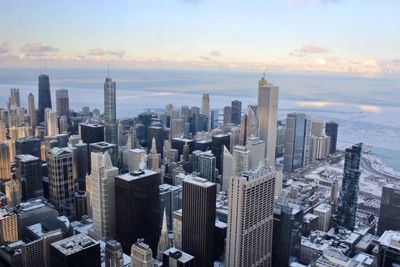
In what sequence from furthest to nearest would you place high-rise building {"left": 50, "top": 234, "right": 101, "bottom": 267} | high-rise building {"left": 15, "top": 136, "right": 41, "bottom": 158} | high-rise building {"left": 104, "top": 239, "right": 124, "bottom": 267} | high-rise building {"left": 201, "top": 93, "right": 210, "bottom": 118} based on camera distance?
high-rise building {"left": 201, "top": 93, "right": 210, "bottom": 118} < high-rise building {"left": 15, "top": 136, "right": 41, "bottom": 158} < high-rise building {"left": 104, "top": 239, "right": 124, "bottom": 267} < high-rise building {"left": 50, "top": 234, "right": 101, "bottom": 267}

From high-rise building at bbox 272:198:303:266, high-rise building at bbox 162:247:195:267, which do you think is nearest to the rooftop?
high-rise building at bbox 162:247:195:267

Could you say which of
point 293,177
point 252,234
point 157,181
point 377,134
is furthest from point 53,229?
point 377,134

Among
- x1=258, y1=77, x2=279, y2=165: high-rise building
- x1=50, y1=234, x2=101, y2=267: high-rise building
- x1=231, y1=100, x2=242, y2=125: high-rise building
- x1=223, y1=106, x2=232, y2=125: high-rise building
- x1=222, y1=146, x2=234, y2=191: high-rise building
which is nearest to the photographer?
x1=50, y1=234, x2=101, y2=267: high-rise building

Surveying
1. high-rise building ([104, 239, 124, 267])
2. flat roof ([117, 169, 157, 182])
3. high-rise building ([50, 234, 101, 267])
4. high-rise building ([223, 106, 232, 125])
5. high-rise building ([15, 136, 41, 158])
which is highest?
high-rise building ([223, 106, 232, 125])

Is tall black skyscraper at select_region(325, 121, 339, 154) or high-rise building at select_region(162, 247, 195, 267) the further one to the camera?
tall black skyscraper at select_region(325, 121, 339, 154)

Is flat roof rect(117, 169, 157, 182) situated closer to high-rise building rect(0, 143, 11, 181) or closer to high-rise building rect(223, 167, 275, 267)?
high-rise building rect(223, 167, 275, 267)

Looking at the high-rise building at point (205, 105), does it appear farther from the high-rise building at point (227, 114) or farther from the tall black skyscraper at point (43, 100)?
the tall black skyscraper at point (43, 100)

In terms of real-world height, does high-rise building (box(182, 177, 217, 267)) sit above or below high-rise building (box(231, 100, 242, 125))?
below

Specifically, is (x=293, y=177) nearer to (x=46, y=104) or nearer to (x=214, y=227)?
(x=214, y=227)
